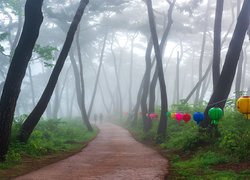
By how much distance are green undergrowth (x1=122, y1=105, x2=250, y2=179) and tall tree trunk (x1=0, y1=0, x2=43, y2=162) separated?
541 centimetres

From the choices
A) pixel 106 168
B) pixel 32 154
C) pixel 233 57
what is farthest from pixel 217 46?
pixel 32 154

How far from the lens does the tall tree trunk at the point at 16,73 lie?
11.2 metres

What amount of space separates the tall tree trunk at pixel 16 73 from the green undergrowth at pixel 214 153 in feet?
17.8

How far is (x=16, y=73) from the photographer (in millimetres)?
11492

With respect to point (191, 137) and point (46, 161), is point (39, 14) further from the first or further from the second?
point (191, 137)

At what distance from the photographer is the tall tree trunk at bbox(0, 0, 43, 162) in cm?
1124

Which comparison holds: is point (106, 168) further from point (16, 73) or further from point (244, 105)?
point (244, 105)

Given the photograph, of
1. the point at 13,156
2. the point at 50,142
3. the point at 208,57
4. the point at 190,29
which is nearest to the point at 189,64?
the point at 208,57

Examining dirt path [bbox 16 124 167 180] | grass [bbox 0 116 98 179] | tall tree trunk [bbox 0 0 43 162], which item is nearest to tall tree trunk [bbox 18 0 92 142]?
grass [bbox 0 116 98 179]

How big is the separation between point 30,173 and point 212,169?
5.28 meters

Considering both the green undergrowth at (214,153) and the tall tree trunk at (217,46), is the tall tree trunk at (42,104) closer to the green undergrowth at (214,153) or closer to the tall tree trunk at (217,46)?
the green undergrowth at (214,153)

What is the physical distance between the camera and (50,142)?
16.3 m

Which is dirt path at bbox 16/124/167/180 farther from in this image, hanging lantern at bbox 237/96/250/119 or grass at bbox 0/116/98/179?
hanging lantern at bbox 237/96/250/119

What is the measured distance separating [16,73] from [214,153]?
7.17 m
